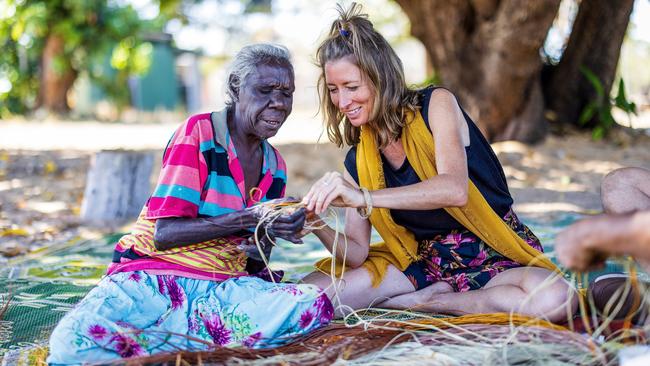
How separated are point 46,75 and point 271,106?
14.2 metres

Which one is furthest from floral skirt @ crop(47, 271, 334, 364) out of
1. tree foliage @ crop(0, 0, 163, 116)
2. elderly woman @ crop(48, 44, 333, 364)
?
tree foliage @ crop(0, 0, 163, 116)

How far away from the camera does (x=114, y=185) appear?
234 inches

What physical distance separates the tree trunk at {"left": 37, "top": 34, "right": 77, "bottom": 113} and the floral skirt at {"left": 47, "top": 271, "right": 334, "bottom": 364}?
1372 cm

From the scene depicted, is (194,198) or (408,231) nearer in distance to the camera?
(194,198)

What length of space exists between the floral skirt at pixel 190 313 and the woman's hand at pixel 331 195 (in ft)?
1.13

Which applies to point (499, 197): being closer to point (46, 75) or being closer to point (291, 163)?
point (291, 163)

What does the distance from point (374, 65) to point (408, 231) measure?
78 centimetres

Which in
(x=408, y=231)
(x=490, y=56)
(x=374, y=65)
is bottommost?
(x=408, y=231)

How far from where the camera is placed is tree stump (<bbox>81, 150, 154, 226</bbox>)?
5.88 meters

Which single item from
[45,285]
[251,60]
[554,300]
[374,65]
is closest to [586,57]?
[374,65]

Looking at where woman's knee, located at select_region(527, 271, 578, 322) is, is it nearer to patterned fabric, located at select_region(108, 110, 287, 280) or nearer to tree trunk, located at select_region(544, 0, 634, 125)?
patterned fabric, located at select_region(108, 110, 287, 280)

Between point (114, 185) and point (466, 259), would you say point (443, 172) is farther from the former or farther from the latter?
point (114, 185)

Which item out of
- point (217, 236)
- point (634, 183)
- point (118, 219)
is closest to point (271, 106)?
point (217, 236)

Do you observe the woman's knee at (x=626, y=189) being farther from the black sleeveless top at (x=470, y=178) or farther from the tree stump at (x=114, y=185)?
the tree stump at (x=114, y=185)
